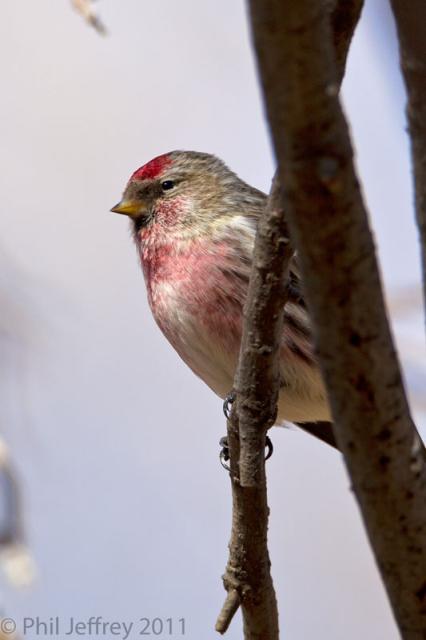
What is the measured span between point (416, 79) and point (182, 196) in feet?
8.02

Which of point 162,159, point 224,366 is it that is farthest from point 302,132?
point 162,159

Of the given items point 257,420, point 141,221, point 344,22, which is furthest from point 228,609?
point 141,221

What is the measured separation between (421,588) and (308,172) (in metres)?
0.69

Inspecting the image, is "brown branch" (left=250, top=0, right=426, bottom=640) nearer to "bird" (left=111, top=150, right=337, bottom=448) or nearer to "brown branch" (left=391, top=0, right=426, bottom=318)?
"brown branch" (left=391, top=0, right=426, bottom=318)

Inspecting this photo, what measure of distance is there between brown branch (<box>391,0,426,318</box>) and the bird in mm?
1349

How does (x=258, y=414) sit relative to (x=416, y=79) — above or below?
below

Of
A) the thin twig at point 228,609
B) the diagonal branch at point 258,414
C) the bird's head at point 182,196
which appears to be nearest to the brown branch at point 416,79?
the diagonal branch at point 258,414

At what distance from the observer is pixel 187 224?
12.2 ft

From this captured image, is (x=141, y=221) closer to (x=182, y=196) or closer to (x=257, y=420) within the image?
(x=182, y=196)

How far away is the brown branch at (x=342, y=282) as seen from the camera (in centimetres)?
124

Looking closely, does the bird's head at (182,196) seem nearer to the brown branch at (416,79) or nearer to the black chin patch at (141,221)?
the black chin patch at (141,221)

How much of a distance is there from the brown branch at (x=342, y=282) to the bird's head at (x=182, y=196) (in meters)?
2.20

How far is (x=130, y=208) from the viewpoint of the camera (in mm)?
3918

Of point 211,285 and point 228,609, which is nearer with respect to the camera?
point 228,609
